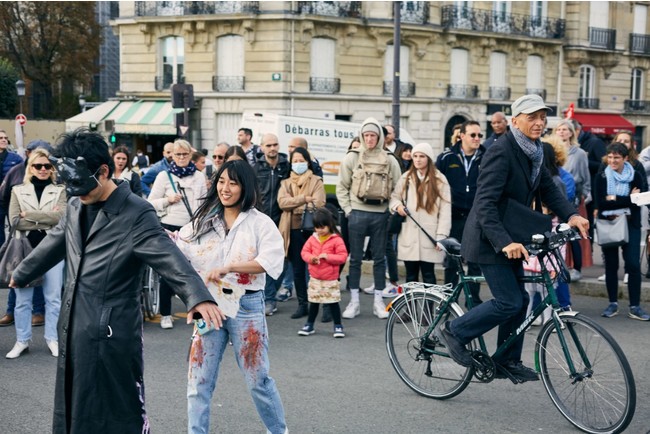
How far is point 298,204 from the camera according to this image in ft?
30.6

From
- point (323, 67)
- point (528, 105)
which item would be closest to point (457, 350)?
point (528, 105)

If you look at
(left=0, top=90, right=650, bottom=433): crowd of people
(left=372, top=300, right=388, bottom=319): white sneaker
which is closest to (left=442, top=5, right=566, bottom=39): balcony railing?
(left=0, top=90, right=650, bottom=433): crowd of people

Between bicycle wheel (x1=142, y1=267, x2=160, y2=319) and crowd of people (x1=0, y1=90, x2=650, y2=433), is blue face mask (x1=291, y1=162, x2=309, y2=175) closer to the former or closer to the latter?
crowd of people (x1=0, y1=90, x2=650, y2=433)

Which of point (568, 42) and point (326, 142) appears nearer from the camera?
point (326, 142)

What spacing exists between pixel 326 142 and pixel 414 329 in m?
12.8

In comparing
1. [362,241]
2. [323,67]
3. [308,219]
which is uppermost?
[323,67]

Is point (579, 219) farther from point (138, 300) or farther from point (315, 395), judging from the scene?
point (138, 300)

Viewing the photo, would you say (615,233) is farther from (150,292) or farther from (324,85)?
(324,85)

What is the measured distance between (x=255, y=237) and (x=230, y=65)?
1223 inches

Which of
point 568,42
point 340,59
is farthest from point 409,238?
point 568,42

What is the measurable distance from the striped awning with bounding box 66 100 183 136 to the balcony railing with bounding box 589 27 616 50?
818 inches

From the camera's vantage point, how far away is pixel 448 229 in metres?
8.77

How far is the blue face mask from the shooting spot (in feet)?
30.9

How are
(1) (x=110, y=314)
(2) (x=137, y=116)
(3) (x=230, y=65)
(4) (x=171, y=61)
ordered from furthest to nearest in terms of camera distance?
(4) (x=171, y=61) < (2) (x=137, y=116) < (3) (x=230, y=65) < (1) (x=110, y=314)
